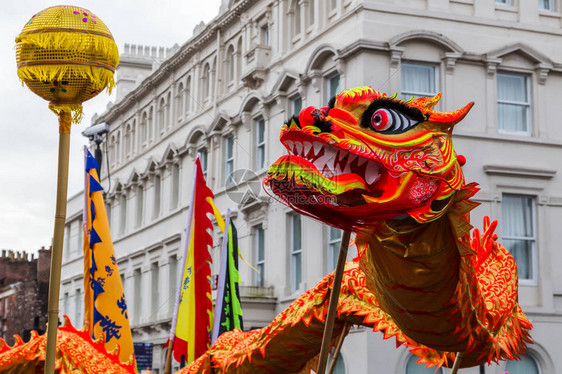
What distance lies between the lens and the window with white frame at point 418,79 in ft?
70.1

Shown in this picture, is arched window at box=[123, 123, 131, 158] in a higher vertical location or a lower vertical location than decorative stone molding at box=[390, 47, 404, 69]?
higher

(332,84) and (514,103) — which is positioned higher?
(332,84)

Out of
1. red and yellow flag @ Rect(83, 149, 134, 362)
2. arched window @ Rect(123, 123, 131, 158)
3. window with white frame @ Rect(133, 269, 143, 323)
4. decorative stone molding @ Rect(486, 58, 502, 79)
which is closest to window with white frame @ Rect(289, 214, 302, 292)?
decorative stone molding @ Rect(486, 58, 502, 79)

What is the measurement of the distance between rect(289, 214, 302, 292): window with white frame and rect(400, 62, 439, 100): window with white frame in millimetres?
4165

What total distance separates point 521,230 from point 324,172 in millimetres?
18348

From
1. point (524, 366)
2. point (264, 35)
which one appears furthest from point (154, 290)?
point (524, 366)

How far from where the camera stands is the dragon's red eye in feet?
14.3

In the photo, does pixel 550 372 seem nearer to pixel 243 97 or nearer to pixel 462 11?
pixel 462 11

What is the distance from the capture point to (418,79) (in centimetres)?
2156

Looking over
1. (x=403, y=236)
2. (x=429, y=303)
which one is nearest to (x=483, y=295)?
(x=429, y=303)

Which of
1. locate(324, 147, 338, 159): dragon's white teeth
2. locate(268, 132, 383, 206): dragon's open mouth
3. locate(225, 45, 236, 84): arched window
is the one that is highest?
locate(225, 45, 236, 84): arched window

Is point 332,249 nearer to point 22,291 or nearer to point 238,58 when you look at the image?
point 238,58

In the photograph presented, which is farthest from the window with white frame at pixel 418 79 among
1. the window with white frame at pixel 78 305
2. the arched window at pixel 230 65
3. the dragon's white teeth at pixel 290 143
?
the window with white frame at pixel 78 305

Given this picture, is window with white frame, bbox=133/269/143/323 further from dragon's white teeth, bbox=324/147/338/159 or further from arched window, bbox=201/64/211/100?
dragon's white teeth, bbox=324/147/338/159
